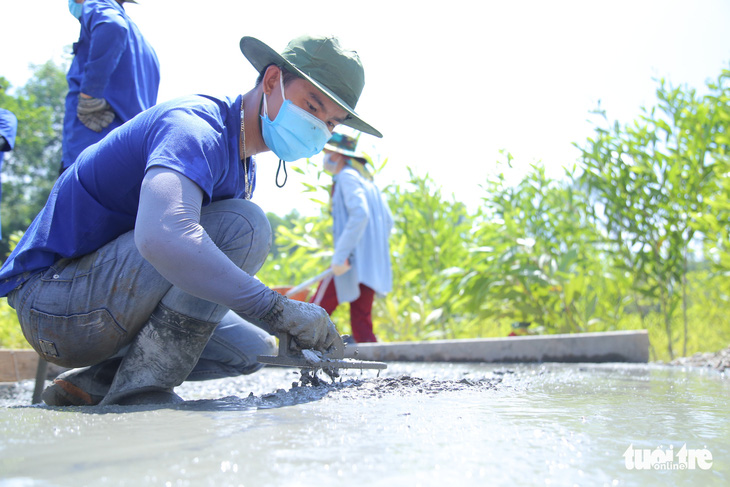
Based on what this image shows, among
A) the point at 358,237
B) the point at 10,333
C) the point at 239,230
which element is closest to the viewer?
the point at 239,230

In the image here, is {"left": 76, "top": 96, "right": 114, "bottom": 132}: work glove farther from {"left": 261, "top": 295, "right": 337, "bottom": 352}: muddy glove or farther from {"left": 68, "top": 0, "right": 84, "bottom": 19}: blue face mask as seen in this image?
{"left": 261, "top": 295, "right": 337, "bottom": 352}: muddy glove

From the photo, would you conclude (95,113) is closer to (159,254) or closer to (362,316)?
(159,254)

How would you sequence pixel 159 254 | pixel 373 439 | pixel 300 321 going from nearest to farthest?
pixel 373 439
pixel 159 254
pixel 300 321

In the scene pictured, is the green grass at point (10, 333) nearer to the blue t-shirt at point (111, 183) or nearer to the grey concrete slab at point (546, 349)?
the grey concrete slab at point (546, 349)

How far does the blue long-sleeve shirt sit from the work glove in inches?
91.3

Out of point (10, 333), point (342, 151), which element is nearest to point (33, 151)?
point (10, 333)

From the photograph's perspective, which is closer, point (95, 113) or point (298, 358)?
point (298, 358)

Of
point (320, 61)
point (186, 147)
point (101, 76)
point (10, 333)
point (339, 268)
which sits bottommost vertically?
point (10, 333)

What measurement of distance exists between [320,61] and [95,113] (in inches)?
57.3

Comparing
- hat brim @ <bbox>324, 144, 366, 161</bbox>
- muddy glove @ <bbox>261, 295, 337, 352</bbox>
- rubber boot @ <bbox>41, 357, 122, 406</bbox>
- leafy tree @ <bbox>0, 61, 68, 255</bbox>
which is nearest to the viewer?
muddy glove @ <bbox>261, 295, 337, 352</bbox>

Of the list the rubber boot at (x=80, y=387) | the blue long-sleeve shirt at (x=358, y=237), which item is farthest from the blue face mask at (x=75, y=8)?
the blue long-sleeve shirt at (x=358, y=237)

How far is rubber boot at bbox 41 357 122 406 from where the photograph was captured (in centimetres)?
194

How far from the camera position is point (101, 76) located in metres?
2.80

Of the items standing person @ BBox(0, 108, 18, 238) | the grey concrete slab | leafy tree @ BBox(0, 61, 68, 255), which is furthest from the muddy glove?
leafy tree @ BBox(0, 61, 68, 255)
